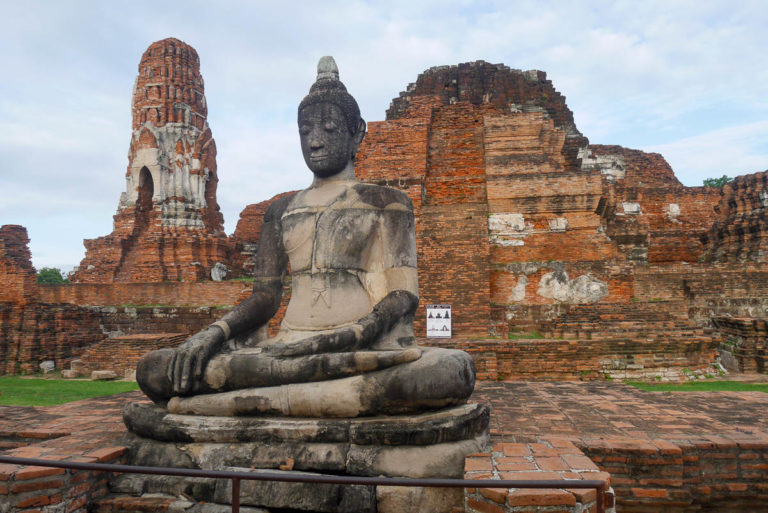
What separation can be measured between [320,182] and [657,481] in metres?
3.07

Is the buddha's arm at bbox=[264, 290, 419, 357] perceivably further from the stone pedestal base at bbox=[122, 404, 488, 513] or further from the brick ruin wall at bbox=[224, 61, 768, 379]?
the brick ruin wall at bbox=[224, 61, 768, 379]

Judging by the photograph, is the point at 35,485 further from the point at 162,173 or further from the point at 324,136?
the point at 162,173

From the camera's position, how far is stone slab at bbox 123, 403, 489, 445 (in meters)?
2.91

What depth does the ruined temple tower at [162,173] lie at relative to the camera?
1912 cm

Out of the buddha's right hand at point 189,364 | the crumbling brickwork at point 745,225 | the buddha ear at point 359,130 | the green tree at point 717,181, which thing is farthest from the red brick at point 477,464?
the green tree at point 717,181

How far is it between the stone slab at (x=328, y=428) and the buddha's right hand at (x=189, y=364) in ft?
0.63

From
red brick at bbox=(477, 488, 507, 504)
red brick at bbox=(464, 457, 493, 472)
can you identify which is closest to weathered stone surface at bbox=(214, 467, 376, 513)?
red brick at bbox=(464, 457, 493, 472)

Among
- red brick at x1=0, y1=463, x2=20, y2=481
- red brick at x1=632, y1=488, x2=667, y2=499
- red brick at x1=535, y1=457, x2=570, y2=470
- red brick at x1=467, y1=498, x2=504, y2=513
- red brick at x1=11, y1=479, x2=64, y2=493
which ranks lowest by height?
red brick at x1=632, y1=488, x2=667, y2=499

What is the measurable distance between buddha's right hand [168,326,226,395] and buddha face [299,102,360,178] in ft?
5.09

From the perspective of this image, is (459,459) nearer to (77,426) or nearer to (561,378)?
(77,426)

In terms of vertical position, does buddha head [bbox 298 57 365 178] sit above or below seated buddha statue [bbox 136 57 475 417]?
above

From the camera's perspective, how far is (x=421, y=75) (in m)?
24.0

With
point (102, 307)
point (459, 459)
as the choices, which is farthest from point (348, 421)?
point (102, 307)

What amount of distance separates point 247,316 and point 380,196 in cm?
134
